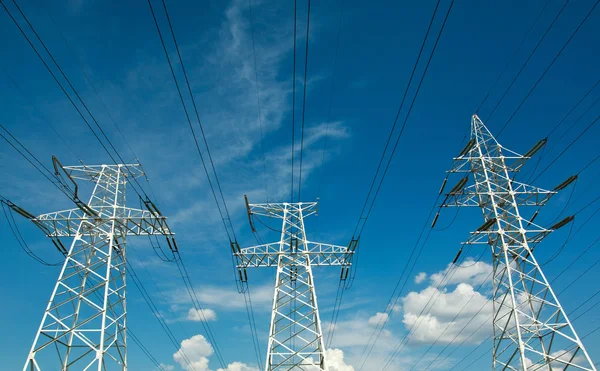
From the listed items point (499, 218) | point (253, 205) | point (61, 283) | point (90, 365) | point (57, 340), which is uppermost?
point (253, 205)

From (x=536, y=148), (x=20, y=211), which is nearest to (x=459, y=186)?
(x=536, y=148)

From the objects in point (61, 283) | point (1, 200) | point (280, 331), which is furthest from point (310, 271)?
point (1, 200)

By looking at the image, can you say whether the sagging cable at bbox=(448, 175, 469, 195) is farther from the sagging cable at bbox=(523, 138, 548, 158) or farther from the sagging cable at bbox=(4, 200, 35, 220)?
the sagging cable at bbox=(4, 200, 35, 220)

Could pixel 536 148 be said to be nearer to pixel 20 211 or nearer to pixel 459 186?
pixel 459 186

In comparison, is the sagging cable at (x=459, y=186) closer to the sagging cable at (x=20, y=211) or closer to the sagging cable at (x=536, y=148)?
the sagging cable at (x=536, y=148)

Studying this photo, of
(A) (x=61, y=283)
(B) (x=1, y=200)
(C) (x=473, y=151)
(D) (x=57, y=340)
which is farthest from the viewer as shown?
(C) (x=473, y=151)

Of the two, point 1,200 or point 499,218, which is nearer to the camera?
point 1,200

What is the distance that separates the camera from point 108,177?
24.9 meters

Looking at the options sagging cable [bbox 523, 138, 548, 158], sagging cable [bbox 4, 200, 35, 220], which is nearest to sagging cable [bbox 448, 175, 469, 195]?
sagging cable [bbox 523, 138, 548, 158]

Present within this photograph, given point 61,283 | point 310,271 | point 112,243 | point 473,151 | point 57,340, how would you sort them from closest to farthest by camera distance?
1. point 57,340
2. point 61,283
3. point 112,243
4. point 310,271
5. point 473,151

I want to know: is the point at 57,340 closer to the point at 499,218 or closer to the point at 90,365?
the point at 90,365

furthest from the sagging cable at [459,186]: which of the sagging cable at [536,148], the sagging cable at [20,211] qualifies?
the sagging cable at [20,211]

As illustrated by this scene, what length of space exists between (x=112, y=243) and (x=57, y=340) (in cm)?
533

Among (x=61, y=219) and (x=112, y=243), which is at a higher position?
(x=61, y=219)
